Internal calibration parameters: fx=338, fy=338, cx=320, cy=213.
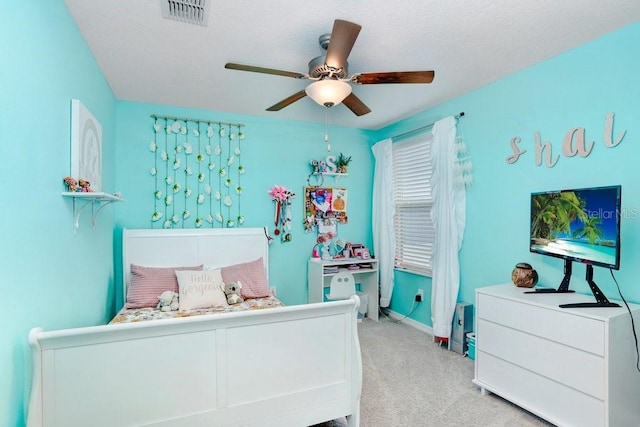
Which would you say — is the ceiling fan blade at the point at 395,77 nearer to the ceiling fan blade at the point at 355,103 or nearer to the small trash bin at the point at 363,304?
the ceiling fan blade at the point at 355,103

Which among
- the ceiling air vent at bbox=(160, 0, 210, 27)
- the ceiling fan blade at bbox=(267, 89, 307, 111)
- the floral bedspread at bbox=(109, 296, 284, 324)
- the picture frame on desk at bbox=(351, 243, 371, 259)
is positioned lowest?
the floral bedspread at bbox=(109, 296, 284, 324)

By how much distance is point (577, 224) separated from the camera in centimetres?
207

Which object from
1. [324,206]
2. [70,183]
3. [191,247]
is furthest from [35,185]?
[324,206]

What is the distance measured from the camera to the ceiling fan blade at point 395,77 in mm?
1979

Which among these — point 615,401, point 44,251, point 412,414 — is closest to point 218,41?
point 44,251

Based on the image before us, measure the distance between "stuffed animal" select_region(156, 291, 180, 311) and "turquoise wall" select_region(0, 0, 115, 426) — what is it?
656mm

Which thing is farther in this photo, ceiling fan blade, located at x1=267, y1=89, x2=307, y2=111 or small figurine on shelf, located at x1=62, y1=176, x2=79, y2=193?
ceiling fan blade, located at x1=267, y1=89, x2=307, y2=111

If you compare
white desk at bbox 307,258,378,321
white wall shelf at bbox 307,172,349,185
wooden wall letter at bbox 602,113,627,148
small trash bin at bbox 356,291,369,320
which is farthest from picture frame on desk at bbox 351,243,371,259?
wooden wall letter at bbox 602,113,627,148

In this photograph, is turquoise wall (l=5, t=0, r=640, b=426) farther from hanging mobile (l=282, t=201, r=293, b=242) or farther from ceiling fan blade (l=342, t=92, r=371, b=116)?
ceiling fan blade (l=342, t=92, r=371, b=116)

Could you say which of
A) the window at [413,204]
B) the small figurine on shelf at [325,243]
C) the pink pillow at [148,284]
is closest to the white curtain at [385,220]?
the window at [413,204]

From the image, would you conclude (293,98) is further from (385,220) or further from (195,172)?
(385,220)

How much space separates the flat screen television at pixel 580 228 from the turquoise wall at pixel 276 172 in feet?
7.01

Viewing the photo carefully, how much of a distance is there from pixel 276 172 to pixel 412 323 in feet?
7.55

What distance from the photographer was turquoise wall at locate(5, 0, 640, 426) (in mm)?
1295
